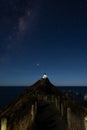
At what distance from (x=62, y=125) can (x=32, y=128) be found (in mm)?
3215

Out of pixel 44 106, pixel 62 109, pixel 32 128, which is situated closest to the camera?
pixel 32 128

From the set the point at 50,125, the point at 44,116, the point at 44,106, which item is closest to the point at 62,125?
the point at 50,125

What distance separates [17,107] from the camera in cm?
1552

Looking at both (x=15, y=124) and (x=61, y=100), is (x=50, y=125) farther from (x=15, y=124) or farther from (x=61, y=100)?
(x=15, y=124)

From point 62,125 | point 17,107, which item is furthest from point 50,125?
point 17,107

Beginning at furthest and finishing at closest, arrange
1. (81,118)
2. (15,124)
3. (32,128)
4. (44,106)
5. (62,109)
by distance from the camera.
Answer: (44,106), (62,109), (81,118), (32,128), (15,124)

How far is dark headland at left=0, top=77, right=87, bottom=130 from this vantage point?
14106 millimetres

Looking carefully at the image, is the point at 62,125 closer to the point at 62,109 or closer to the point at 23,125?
the point at 62,109

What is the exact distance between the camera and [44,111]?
19.9 meters

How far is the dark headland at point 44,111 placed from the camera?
14.1 metres

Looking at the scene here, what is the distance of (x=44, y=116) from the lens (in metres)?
18.8

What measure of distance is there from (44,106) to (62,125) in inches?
166

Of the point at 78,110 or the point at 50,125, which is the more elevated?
the point at 78,110

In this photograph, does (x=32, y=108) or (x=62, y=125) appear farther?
(x=62, y=125)
